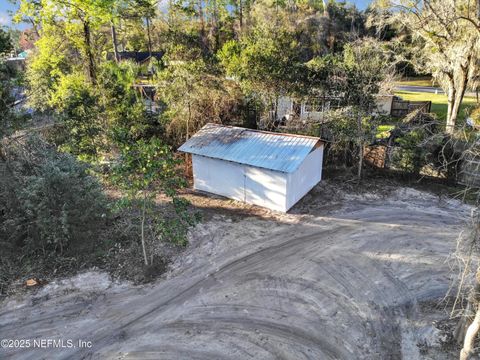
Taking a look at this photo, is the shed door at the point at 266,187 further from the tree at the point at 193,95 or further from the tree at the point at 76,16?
the tree at the point at 76,16

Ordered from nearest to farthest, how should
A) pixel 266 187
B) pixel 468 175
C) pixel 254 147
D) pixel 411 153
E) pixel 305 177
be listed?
pixel 266 187 → pixel 254 147 → pixel 305 177 → pixel 468 175 → pixel 411 153

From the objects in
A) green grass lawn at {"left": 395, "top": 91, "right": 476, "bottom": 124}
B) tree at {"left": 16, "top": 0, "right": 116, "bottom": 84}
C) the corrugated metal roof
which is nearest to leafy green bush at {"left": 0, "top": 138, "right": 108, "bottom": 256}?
the corrugated metal roof

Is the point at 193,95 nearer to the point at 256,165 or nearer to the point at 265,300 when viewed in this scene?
the point at 256,165

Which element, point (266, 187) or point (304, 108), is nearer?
point (266, 187)

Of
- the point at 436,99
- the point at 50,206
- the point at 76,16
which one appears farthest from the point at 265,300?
the point at 436,99

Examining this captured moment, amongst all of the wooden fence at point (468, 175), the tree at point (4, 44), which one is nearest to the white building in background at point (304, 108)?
the wooden fence at point (468, 175)

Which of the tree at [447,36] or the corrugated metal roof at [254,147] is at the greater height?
the tree at [447,36]

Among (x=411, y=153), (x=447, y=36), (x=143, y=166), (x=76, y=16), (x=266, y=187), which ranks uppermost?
(x=76, y=16)

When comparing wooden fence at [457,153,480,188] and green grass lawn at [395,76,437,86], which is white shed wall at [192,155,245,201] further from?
green grass lawn at [395,76,437,86]
